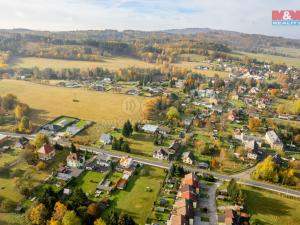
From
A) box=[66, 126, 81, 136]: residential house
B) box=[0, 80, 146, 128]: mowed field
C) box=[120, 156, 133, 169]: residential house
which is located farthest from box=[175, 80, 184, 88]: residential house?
box=[120, 156, 133, 169]: residential house

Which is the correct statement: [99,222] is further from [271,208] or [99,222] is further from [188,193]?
[271,208]

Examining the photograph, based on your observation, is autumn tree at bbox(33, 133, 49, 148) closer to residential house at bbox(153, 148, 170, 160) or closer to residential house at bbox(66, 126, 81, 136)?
residential house at bbox(66, 126, 81, 136)

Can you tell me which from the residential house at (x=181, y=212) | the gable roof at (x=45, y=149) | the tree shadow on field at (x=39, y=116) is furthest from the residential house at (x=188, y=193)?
the tree shadow on field at (x=39, y=116)

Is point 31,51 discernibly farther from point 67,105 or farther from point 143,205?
point 143,205

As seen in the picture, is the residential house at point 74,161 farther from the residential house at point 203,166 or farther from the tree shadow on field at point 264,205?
the tree shadow on field at point 264,205

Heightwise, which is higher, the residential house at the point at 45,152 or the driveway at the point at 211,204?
the residential house at the point at 45,152

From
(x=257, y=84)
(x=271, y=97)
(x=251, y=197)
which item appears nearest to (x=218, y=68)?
(x=257, y=84)
